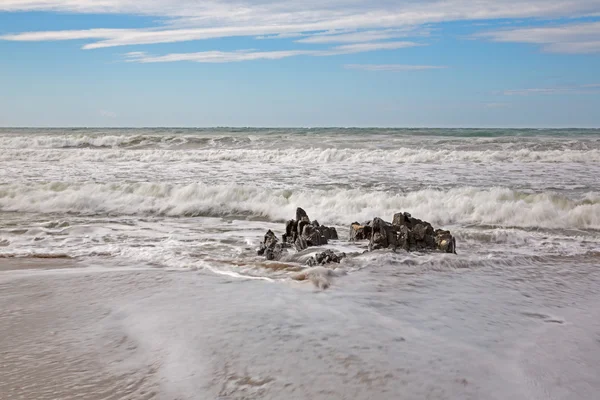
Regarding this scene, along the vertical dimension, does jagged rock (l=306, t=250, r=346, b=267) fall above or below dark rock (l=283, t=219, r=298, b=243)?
below

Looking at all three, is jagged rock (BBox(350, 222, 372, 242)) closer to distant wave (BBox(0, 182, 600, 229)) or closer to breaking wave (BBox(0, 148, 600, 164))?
distant wave (BBox(0, 182, 600, 229))

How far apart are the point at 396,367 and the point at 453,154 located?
18534mm

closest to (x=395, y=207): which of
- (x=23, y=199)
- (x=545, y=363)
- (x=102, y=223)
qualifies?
(x=102, y=223)

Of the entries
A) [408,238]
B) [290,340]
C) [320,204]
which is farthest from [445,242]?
[320,204]

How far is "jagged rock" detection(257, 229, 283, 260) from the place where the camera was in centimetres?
594

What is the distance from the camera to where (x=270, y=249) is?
237 inches

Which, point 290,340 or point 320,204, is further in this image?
point 320,204

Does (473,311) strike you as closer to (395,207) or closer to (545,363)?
(545,363)

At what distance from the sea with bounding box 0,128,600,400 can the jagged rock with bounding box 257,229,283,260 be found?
4.1 inches

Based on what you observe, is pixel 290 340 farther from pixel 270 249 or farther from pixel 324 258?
pixel 270 249

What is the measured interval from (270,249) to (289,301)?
175cm

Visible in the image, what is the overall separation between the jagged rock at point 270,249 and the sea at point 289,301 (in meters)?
0.11

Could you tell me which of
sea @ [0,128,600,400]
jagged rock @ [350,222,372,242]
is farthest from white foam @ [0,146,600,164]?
jagged rock @ [350,222,372,242]

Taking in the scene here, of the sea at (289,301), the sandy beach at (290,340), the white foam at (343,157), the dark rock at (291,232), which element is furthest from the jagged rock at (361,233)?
the white foam at (343,157)
